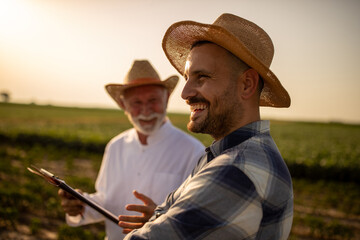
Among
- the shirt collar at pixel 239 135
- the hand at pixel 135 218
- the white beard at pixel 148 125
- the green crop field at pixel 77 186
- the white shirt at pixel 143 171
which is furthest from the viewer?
the green crop field at pixel 77 186

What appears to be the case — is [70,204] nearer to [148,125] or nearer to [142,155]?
[142,155]

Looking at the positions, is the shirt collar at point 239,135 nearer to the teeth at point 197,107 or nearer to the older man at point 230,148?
the older man at point 230,148

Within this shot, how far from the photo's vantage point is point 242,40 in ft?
5.10

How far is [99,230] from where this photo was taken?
6383 mm

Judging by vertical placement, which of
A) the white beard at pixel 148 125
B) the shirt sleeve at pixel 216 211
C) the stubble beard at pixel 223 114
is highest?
the stubble beard at pixel 223 114

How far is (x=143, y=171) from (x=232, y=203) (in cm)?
218

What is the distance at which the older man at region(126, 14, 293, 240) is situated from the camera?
1141mm

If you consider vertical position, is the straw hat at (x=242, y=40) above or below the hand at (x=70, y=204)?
above

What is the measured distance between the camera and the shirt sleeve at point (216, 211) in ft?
3.71

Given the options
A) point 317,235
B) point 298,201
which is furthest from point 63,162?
point 317,235

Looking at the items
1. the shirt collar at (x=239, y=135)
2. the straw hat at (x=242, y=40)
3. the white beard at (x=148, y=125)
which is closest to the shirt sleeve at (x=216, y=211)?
the shirt collar at (x=239, y=135)

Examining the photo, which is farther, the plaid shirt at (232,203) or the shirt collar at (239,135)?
the shirt collar at (239,135)

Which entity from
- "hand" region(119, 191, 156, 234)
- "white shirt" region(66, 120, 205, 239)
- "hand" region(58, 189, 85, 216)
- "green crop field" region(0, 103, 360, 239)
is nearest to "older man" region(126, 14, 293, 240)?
"hand" region(119, 191, 156, 234)

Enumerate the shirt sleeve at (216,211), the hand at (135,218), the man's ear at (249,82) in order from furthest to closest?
the hand at (135,218), the man's ear at (249,82), the shirt sleeve at (216,211)
